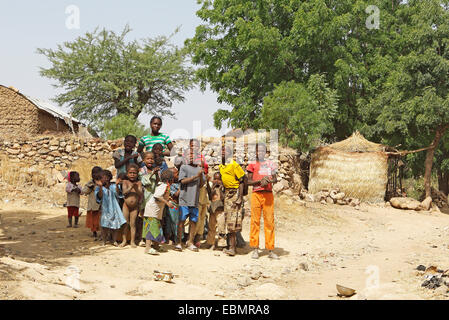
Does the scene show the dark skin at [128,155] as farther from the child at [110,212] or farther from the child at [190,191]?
the child at [190,191]

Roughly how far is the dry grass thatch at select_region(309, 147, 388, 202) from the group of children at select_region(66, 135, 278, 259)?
1030cm

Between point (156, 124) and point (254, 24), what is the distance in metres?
15.3

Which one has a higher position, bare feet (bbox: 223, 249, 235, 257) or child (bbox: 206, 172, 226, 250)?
child (bbox: 206, 172, 226, 250)

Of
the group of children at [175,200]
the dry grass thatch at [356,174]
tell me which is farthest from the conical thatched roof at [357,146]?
the group of children at [175,200]

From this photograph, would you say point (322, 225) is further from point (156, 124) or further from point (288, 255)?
point (156, 124)

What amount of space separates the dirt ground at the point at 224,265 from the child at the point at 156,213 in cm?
→ 26

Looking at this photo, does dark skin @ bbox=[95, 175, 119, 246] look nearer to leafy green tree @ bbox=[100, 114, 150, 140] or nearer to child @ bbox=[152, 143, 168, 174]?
child @ bbox=[152, 143, 168, 174]

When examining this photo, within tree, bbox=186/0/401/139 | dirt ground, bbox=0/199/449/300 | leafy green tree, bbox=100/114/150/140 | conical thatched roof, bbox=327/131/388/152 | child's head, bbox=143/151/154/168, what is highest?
tree, bbox=186/0/401/139

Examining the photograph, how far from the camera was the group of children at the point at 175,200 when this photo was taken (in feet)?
25.7

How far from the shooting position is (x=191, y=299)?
17.1 feet

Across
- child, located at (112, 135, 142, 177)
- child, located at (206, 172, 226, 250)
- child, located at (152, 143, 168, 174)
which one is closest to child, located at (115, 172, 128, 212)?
child, located at (112, 135, 142, 177)

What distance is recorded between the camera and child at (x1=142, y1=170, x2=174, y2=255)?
772 centimetres

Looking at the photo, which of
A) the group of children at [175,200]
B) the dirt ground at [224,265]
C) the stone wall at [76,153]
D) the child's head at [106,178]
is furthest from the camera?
the stone wall at [76,153]

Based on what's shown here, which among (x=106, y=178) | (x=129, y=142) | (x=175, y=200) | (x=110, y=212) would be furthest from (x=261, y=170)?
(x=106, y=178)
